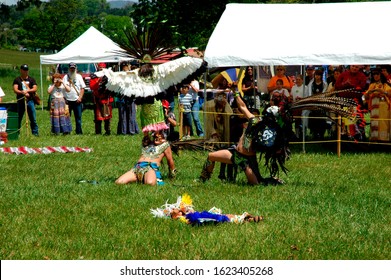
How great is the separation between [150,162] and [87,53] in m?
15.1

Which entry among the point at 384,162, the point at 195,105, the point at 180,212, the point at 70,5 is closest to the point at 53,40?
the point at 70,5

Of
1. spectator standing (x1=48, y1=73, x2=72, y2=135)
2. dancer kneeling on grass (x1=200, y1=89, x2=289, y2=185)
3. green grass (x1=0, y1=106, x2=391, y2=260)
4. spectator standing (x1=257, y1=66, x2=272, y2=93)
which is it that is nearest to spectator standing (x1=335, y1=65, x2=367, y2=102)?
green grass (x1=0, y1=106, x2=391, y2=260)

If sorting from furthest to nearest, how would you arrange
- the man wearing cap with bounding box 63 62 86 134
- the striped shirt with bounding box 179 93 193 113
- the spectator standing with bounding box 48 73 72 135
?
the man wearing cap with bounding box 63 62 86 134, the spectator standing with bounding box 48 73 72 135, the striped shirt with bounding box 179 93 193 113

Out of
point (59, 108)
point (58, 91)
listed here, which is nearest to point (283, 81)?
point (59, 108)

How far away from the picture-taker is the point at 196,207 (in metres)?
8.86

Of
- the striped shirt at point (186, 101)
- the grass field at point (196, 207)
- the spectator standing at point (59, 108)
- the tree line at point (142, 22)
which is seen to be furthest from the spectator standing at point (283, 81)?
the spectator standing at point (59, 108)

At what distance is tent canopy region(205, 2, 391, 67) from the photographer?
14320 millimetres

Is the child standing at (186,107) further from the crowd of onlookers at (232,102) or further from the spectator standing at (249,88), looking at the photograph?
the spectator standing at (249,88)

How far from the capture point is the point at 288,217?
27.5 ft

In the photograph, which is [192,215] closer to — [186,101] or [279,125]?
[279,125]

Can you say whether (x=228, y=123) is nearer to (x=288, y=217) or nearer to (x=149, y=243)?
(x=288, y=217)

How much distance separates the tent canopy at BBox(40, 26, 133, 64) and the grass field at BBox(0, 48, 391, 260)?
11.6 m

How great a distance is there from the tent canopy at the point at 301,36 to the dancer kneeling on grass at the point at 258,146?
13.5 ft

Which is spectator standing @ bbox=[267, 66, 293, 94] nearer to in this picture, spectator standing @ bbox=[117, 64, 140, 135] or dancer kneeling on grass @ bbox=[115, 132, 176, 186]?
spectator standing @ bbox=[117, 64, 140, 135]
